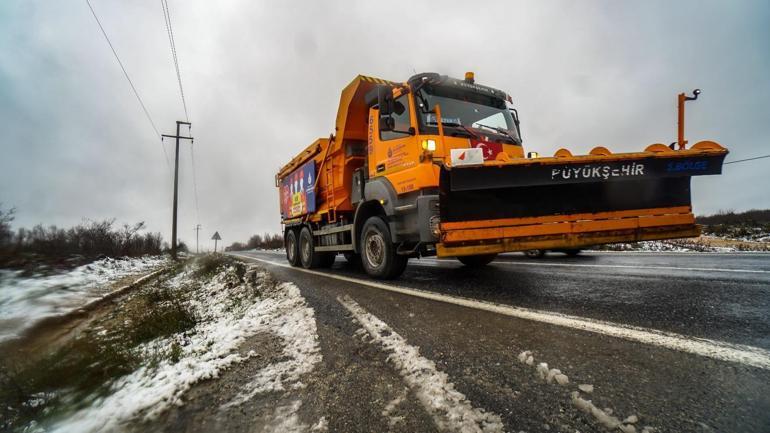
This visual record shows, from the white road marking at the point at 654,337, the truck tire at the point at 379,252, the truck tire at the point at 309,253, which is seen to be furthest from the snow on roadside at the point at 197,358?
the truck tire at the point at 309,253

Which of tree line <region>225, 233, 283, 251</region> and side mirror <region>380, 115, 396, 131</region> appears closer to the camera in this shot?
side mirror <region>380, 115, 396, 131</region>

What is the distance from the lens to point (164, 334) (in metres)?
2.67

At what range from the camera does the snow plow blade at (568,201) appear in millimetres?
3506

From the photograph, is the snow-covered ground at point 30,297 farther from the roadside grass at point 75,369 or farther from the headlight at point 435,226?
the headlight at point 435,226

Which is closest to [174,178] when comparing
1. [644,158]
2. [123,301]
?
[123,301]

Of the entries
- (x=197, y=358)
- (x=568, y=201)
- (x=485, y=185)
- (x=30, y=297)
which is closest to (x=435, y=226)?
(x=485, y=185)

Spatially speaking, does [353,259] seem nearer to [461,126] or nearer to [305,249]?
[305,249]

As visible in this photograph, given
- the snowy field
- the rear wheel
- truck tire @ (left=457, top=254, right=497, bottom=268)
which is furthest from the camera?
the rear wheel

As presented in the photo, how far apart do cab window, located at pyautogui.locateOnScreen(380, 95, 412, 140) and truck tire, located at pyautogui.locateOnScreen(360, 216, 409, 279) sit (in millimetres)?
1320

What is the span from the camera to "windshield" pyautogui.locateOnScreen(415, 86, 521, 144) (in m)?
4.46

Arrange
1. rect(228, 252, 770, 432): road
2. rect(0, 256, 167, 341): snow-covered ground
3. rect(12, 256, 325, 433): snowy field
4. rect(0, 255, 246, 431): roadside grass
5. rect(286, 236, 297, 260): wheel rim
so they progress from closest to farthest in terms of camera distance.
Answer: rect(228, 252, 770, 432): road
rect(12, 256, 325, 433): snowy field
rect(0, 255, 246, 431): roadside grass
rect(0, 256, 167, 341): snow-covered ground
rect(286, 236, 297, 260): wheel rim

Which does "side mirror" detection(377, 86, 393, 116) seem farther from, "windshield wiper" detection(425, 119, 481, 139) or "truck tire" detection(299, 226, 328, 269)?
"truck tire" detection(299, 226, 328, 269)

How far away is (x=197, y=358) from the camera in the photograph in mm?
1939

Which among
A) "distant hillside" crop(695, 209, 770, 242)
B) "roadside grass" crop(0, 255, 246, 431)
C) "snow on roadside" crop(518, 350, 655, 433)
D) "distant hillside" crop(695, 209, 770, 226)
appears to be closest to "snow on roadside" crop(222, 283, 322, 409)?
"roadside grass" crop(0, 255, 246, 431)
